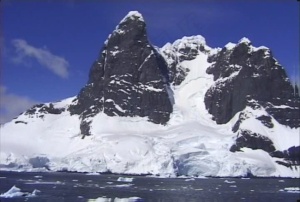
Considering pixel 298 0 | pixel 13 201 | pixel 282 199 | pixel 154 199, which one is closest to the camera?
pixel 298 0

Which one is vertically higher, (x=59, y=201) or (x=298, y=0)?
(x=298, y=0)

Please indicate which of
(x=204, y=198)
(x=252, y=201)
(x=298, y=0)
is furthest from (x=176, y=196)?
(x=298, y=0)

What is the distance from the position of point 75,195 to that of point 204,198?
28.1 metres

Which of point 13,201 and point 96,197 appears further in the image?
point 96,197

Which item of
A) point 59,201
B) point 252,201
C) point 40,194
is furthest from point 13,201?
point 252,201

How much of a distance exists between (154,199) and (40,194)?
24645 mm

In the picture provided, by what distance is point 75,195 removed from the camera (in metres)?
110

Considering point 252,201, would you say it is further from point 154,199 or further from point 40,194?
point 40,194

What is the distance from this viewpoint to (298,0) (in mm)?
29641

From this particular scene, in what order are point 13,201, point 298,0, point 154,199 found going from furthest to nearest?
1. point 154,199
2. point 13,201
3. point 298,0

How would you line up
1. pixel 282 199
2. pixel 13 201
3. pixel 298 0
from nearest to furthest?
pixel 298 0, pixel 13 201, pixel 282 199

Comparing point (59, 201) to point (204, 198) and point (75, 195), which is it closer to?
point (75, 195)

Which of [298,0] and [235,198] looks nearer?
[298,0]

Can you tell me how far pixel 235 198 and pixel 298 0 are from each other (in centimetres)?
8765
